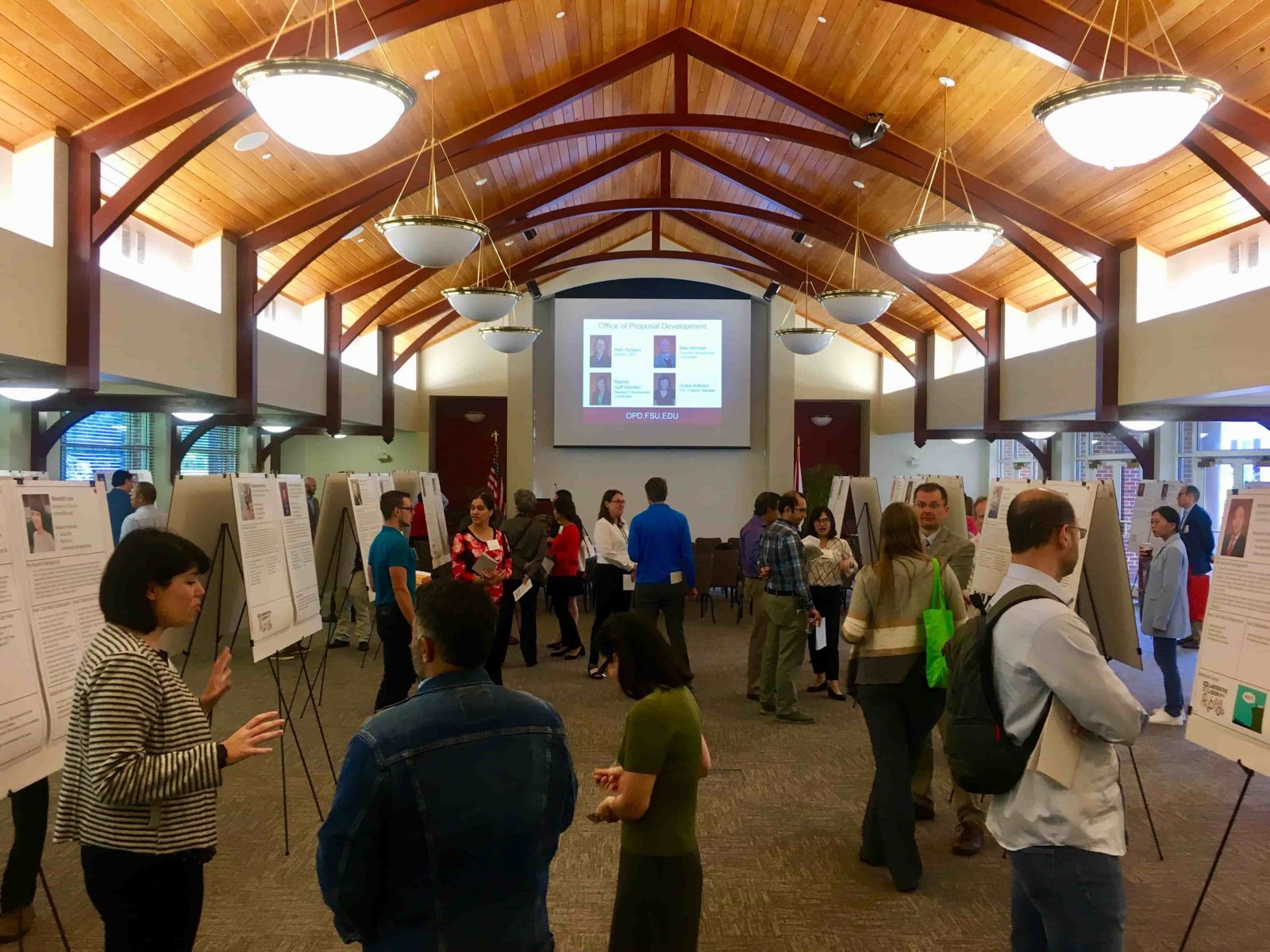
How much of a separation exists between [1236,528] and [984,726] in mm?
1661

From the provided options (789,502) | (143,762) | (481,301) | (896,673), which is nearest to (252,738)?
(143,762)

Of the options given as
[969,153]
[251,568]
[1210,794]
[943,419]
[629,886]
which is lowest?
[1210,794]

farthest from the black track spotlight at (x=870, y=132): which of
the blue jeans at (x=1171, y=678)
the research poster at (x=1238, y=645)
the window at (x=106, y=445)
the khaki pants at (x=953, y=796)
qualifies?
the window at (x=106, y=445)

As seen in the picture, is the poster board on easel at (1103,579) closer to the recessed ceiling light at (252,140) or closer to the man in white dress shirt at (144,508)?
the recessed ceiling light at (252,140)

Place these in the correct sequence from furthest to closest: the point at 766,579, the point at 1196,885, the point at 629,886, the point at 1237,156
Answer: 1. the point at 1237,156
2. the point at 766,579
3. the point at 1196,885
4. the point at 629,886

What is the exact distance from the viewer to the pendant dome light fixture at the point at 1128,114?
3.55 metres

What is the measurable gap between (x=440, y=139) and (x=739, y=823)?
7282mm

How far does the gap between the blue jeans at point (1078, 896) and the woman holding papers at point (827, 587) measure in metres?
4.25

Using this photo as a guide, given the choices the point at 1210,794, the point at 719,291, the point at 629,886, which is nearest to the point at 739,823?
the point at 629,886

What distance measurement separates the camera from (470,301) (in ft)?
28.9

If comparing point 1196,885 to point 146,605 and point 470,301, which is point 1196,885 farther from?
point 470,301

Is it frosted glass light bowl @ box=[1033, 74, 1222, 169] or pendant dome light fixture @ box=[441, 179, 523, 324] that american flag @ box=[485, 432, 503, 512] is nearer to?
pendant dome light fixture @ box=[441, 179, 523, 324]

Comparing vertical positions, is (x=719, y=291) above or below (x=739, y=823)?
above

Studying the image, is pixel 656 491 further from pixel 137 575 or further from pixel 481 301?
pixel 137 575
